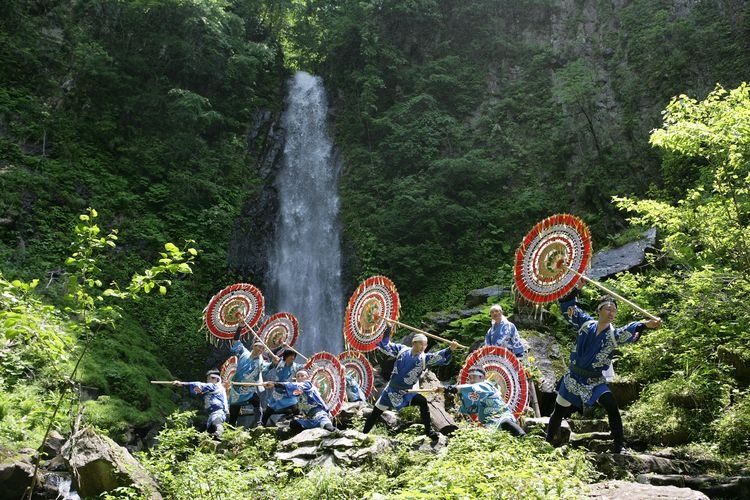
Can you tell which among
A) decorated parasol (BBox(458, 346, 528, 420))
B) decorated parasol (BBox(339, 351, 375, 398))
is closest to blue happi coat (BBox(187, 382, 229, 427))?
decorated parasol (BBox(339, 351, 375, 398))

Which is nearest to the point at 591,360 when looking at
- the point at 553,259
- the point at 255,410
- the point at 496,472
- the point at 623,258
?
the point at 553,259

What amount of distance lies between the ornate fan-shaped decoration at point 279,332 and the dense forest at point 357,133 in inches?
108

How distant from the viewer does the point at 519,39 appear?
22.9 metres

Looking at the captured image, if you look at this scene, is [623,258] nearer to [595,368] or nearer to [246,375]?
[595,368]

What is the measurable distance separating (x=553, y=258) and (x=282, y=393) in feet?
17.4

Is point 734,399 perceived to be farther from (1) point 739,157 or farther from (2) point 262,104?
(2) point 262,104

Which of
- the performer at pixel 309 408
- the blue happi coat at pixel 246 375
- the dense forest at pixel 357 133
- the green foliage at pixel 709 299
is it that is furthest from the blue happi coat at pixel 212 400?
the green foliage at pixel 709 299

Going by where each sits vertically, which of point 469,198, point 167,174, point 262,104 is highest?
point 262,104

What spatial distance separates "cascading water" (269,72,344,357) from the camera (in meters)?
19.0

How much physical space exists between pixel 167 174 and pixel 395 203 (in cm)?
758

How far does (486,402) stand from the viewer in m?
6.94

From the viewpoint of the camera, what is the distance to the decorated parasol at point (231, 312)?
1117 centimetres

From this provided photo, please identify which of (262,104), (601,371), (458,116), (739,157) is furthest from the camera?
(262,104)

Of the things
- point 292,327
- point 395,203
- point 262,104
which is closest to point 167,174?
point 262,104
